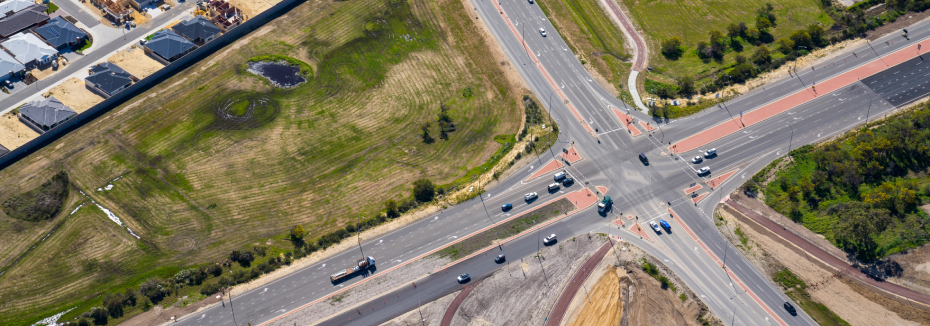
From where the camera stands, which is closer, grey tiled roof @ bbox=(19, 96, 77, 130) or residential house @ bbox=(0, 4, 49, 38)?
grey tiled roof @ bbox=(19, 96, 77, 130)

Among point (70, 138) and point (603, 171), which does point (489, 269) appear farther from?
point (70, 138)

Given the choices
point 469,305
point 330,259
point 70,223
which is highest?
point 70,223

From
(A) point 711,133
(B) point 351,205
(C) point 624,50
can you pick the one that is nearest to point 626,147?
(A) point 711,133

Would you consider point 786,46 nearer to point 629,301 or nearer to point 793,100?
point 793,100

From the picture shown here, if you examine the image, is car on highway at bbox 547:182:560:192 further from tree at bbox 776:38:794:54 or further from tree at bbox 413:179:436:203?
tree at bbox 776:38:794:54

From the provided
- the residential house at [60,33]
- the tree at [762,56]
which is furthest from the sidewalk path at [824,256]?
the residential house at [60,33]

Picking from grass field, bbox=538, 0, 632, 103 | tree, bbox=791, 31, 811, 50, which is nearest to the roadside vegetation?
tree, bbox=791, 31, 811, 50
